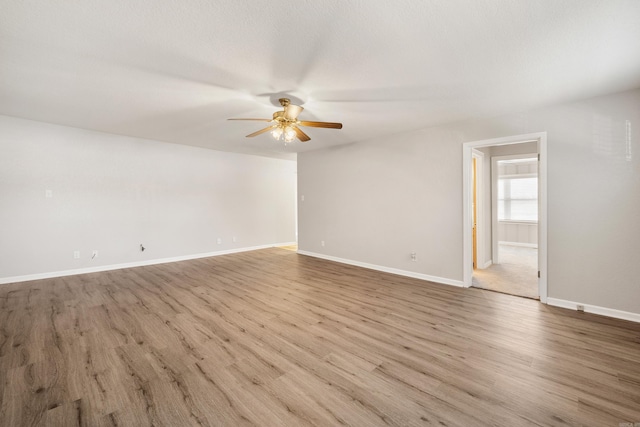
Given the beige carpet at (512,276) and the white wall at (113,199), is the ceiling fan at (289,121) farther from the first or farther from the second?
the white wall at (113,199)

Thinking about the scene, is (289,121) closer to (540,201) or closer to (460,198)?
(460,198)

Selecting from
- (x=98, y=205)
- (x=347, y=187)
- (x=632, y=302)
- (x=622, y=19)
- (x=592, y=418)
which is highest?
(x=622, y=19)

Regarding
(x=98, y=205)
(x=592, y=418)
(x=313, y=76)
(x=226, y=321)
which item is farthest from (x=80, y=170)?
(x=592, y=418)

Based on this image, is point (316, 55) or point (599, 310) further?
point (599, 310)

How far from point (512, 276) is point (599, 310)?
60.2 inches

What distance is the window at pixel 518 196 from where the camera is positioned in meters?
7.43

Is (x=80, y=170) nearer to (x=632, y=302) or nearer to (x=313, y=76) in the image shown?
(x=313, y=76)

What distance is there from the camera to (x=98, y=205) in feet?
16.3

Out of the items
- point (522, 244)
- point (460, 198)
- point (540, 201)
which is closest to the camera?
point (540, 201)

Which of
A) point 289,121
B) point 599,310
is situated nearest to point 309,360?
point 289,121

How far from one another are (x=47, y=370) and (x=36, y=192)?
3.87 m

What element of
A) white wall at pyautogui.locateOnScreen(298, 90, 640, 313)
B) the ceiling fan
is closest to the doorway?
white wall at pyautogui.locateOnScreen(298, 90, 640, 313)

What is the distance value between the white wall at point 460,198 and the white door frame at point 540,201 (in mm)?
62

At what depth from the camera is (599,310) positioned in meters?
3.06
